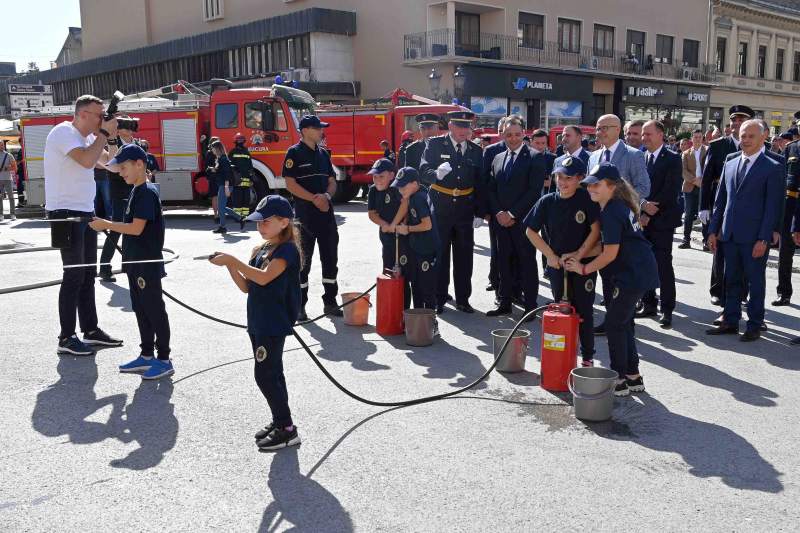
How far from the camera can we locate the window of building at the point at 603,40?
4166cm

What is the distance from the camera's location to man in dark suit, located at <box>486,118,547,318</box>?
7770 millimetres

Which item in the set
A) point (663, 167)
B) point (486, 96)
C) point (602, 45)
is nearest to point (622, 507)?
point (663, 167)

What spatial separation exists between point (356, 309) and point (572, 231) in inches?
104

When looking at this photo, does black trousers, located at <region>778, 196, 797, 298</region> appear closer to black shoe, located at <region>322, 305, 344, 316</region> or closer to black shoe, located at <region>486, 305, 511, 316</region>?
black shoe, located at <region>486, 305, 511, 316</region>

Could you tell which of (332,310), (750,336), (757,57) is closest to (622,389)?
(750,336)

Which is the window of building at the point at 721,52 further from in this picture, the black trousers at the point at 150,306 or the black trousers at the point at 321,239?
the black trousers at the point at 150,306

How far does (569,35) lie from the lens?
40.4 metres

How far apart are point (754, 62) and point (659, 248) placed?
164ft

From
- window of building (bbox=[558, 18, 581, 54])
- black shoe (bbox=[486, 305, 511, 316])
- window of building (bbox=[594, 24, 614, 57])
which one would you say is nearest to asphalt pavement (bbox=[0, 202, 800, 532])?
black shoe (bbox=[486, 305, 511, 316])

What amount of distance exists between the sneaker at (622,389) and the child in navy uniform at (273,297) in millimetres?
2402

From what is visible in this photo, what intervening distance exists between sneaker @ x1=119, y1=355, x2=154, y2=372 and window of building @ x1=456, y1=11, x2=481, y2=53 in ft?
106

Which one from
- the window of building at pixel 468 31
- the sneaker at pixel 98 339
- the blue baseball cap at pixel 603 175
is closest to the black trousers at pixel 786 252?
the blue baseball cap at pixel 603 175

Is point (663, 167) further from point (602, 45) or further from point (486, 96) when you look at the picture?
point (602, 45)

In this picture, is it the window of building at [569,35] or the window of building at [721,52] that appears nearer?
the window of building at [569,35]
